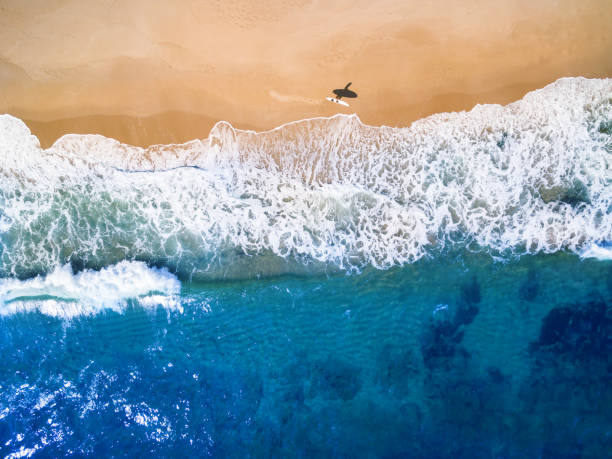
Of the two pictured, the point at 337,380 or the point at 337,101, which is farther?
the point at 337,380

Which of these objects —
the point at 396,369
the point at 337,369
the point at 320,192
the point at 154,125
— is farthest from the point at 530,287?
the point at 154,125

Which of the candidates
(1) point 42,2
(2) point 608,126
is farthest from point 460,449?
(1) point 42,2

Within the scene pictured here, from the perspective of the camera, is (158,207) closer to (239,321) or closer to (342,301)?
(239,321)

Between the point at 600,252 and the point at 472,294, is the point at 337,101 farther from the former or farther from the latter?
the point at 600,252

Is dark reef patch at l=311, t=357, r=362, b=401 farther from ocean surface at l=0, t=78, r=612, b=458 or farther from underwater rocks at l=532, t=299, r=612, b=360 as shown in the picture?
underwater rocks at l=532, t=299, r=612, b=360

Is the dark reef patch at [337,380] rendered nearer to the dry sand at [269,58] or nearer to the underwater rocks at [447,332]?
the underwater rocks at [447,332]

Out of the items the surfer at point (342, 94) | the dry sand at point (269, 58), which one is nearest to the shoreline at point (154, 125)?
the dry sand at point (269, 58)
